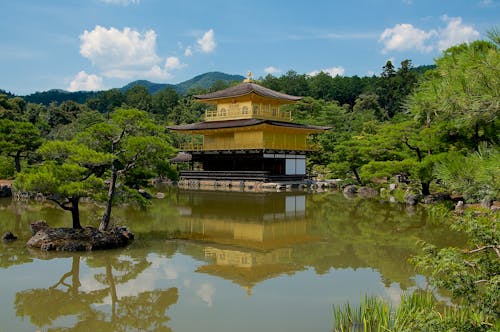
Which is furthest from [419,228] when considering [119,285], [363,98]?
[363,98]

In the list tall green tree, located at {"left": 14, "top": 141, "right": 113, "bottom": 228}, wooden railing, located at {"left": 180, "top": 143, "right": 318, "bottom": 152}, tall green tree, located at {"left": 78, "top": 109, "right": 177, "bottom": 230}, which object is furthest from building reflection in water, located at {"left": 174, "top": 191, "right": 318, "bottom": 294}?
wooden railing, located at {"left": 180, "top": 143, "right": 318, "bottom": 152}

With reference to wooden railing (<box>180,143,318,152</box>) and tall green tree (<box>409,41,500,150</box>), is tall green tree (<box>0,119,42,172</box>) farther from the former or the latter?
tall green tree (<box>409,41,500,150</box>)

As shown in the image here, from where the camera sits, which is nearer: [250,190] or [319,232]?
[319,232]

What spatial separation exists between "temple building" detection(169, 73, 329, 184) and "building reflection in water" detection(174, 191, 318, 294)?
8621 mm

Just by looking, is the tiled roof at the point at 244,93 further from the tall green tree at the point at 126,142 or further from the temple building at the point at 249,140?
the tall green tree at the point at 126,142

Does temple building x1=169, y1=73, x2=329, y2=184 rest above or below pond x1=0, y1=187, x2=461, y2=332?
above

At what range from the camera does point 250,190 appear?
88.4 ft

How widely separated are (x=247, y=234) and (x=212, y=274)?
4.27 meters

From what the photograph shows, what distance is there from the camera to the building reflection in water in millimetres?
8367

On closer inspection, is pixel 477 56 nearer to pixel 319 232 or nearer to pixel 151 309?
pixel 151 309

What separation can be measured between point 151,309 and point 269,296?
5.64 ft

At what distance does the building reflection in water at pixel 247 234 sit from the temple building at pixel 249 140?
862cm

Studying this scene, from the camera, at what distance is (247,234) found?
12.2 m

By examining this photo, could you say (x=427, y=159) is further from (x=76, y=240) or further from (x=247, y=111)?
(x=247, y=111)
